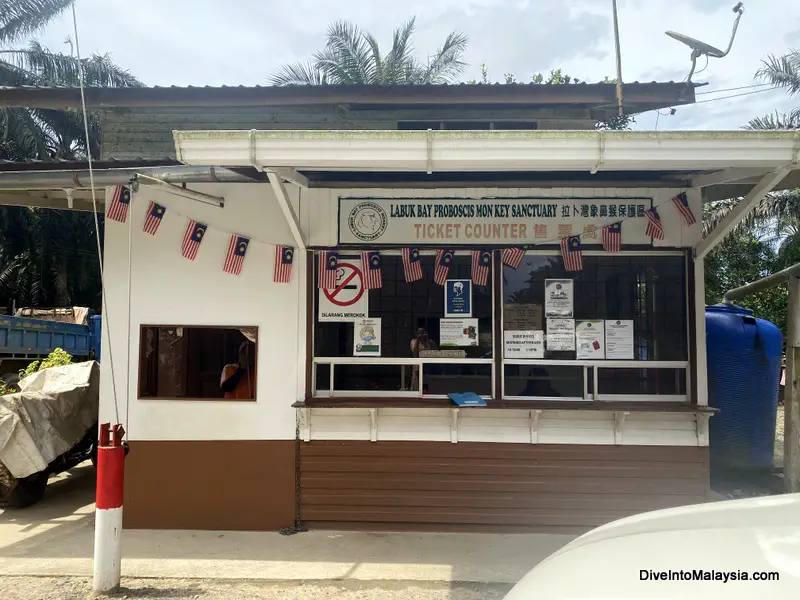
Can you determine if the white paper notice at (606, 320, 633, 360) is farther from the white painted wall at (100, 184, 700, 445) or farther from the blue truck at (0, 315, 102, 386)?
the blue truck at (0, 315, 102, 386)

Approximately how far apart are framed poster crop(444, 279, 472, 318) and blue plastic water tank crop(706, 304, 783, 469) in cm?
353

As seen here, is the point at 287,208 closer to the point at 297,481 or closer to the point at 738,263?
the point at 297,481

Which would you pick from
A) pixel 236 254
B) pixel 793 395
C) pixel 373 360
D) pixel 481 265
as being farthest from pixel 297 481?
pixel 793 395

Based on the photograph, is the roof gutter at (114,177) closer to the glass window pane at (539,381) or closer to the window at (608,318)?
the window at (608,318)

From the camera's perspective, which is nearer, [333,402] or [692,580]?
[692,580]

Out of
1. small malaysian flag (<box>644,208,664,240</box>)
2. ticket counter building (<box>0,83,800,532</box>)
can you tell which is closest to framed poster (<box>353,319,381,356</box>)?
ticket counter building (<box>0,83,800,532</box>)

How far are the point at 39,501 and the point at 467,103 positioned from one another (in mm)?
6833

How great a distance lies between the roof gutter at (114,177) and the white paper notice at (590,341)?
11.2 feet

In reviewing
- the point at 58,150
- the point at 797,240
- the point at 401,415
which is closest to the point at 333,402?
the point at 401,415

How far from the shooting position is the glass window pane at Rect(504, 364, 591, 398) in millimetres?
5883

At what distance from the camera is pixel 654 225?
18.7 feet

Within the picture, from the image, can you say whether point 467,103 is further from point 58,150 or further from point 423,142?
point 58,150

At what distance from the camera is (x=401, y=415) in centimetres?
573

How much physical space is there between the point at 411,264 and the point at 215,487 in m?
2.85
